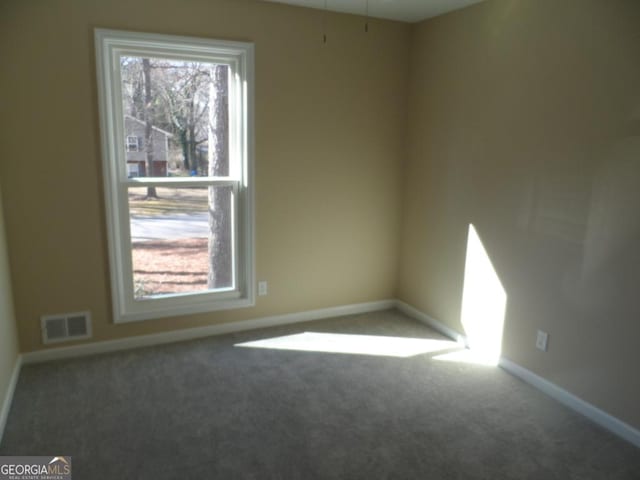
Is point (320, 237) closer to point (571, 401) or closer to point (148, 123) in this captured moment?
point (148, 123)

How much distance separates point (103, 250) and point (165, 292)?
1.84 ft

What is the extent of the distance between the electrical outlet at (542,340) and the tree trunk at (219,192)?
7.26ft

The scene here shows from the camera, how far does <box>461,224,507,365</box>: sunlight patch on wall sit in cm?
332

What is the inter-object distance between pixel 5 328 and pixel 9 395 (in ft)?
1.21

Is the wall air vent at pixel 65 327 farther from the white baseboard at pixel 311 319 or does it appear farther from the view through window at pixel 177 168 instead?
the view through window at pixel 177 168

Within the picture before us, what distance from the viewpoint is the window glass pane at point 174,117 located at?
321cm

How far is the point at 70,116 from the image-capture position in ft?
9.80

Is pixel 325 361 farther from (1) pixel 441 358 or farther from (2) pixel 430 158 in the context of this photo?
(2) pixel 430 158

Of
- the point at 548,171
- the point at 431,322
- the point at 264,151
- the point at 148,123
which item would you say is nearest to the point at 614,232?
the point at 548,171

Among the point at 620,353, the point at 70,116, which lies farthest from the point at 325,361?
the point at 70,116

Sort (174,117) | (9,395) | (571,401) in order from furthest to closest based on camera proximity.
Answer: (174,117), (571,401), (9,395)

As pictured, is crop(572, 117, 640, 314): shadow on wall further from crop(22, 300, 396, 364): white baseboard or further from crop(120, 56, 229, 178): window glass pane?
crop(120, 56, 229, 178): window glass pane

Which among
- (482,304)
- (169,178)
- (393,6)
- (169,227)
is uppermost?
(393,6)

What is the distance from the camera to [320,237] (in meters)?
3.96
